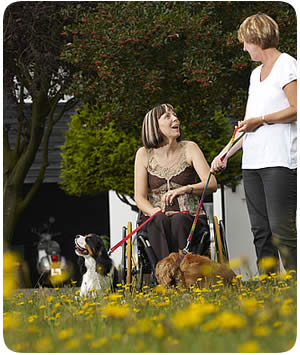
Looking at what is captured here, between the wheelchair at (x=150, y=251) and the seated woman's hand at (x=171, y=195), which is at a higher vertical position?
the seated woman's hand at (x=171, y=195)

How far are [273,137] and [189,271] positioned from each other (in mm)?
971

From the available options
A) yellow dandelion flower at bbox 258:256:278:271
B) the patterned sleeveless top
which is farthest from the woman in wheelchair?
yellow dandelion flower at bbox 258:256:278:271

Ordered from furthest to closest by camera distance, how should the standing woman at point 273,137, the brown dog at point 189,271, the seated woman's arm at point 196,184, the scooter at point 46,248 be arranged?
the scooter at point 46,248 → the seated woman's arm at point 196,184 → the brown dog at point 189,271 → the standing woman at point 273,137

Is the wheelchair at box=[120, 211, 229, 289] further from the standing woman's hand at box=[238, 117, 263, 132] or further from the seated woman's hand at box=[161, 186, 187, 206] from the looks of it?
the standing woman's hand at box=[238, 117, 263, 132]

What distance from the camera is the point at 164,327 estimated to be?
180 centimetres

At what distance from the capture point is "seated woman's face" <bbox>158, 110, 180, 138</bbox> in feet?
13.6

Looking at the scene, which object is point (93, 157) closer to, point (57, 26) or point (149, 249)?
point (57, 26)

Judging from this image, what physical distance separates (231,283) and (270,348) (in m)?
1.75

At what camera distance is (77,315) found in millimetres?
2391

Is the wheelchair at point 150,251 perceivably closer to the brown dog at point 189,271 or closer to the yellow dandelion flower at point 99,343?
the brown dog at point 189,271

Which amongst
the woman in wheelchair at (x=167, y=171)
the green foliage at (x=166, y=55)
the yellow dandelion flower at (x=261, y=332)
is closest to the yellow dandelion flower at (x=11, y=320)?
the yellow dandelion flower at (x=261, y=332)

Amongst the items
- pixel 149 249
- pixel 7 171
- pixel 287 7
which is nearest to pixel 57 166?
pixel 7 171

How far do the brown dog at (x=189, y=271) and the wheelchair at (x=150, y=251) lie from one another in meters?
0.27

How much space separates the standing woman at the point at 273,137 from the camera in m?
3.01
